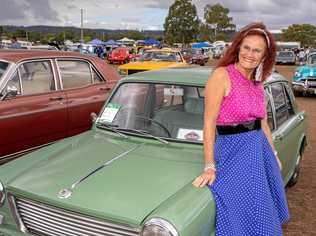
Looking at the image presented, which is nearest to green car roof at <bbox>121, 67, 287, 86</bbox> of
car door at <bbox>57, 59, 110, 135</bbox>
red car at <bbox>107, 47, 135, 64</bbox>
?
car door at <bbox>57, 59, 110, 135</bbox>

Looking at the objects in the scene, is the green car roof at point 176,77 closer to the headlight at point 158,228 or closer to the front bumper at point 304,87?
the headlight at point 158,228

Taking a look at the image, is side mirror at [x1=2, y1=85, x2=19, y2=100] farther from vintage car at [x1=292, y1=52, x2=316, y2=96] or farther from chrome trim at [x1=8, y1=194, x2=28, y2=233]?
vintage car at [x1=292, y1=52, x2=316, y2=96]

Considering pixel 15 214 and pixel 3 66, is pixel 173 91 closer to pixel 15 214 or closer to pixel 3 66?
pixel 15 214

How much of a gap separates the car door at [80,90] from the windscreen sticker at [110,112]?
6.47ft

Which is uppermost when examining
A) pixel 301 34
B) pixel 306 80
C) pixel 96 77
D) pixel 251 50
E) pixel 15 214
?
Answer: pixel 251 50

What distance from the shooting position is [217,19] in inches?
3750

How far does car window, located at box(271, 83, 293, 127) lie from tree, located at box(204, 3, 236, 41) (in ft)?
298

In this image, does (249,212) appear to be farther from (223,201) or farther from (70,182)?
(70,182)

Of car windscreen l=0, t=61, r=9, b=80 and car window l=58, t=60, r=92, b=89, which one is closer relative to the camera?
car windscreen l=0, t=61, r=9, b=80

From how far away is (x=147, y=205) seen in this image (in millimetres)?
2828

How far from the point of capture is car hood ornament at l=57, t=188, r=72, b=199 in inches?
118

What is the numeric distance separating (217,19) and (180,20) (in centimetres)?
2394

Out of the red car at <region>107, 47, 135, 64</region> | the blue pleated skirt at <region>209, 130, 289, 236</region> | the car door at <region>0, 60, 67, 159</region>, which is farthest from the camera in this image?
the red car at <region>107, 47, 135, 64</region>

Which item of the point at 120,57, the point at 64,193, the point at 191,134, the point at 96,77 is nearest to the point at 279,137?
the point at 191,134
